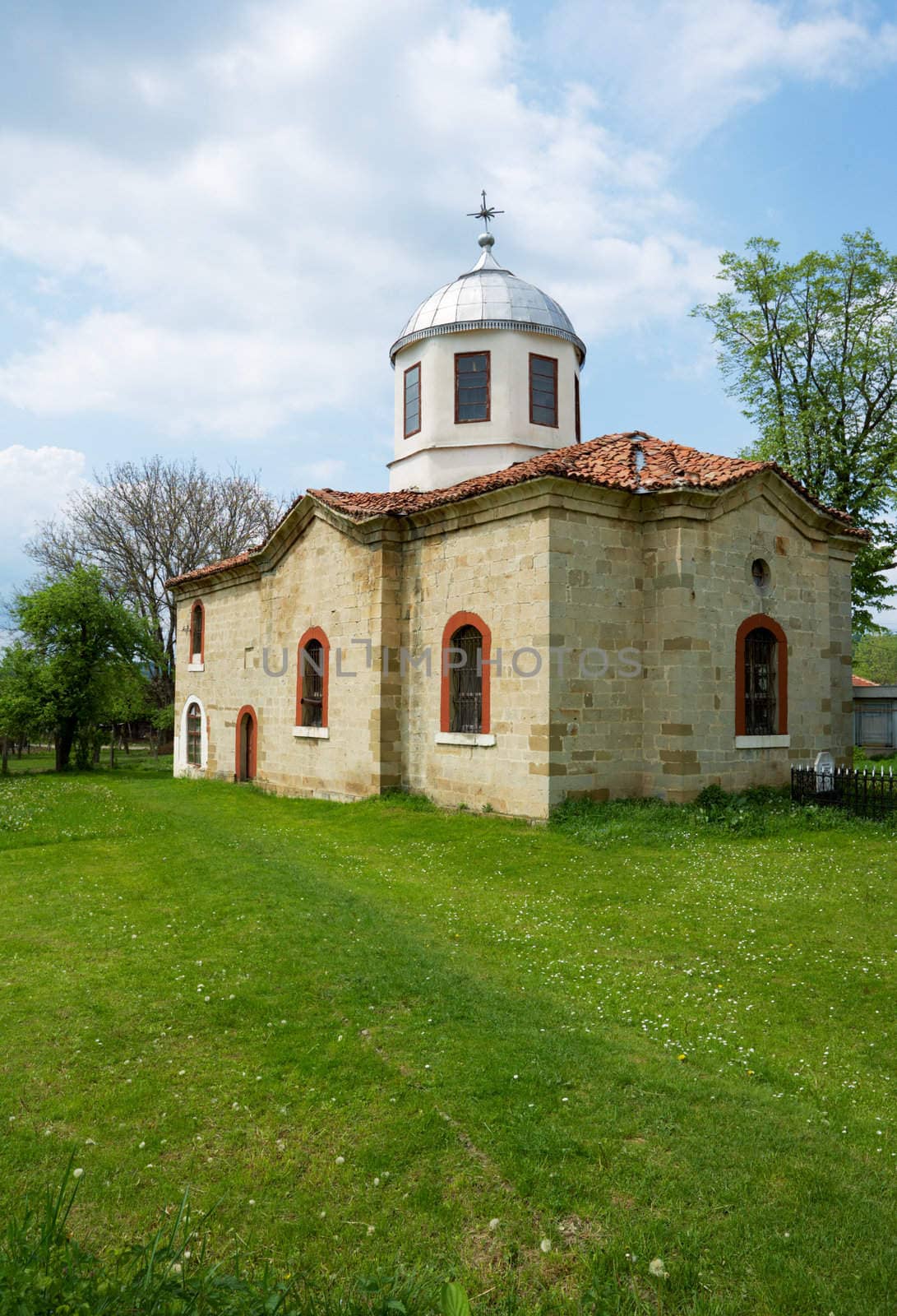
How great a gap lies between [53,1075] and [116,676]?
25.3 metres

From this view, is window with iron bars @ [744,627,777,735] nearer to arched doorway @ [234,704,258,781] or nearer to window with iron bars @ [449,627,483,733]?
window with iron bars @ [449,627,483,733]

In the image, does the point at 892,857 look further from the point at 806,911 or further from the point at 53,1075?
the point at 53,1075

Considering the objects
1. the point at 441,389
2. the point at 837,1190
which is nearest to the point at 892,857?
the point at 837,1190

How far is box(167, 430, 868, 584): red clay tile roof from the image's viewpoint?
13805 millimetres

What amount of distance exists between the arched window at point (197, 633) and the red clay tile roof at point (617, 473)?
9.65m

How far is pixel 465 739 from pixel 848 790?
651 centimetres

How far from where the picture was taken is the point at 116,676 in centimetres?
2878

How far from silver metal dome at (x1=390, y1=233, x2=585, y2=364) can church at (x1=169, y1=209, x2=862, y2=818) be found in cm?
6

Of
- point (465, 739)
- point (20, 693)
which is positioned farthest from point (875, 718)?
point (20, 693)

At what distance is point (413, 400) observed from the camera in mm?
19609

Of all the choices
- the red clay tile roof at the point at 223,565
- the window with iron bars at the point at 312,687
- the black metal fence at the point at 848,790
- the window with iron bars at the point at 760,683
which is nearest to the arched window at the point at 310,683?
the window with iron bars at the point at 312,687

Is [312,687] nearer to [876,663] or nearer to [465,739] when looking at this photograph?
[465,739]

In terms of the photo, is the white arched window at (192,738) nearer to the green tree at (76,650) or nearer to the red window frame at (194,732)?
the red window frame at (194,732)

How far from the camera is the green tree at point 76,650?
27.4m
